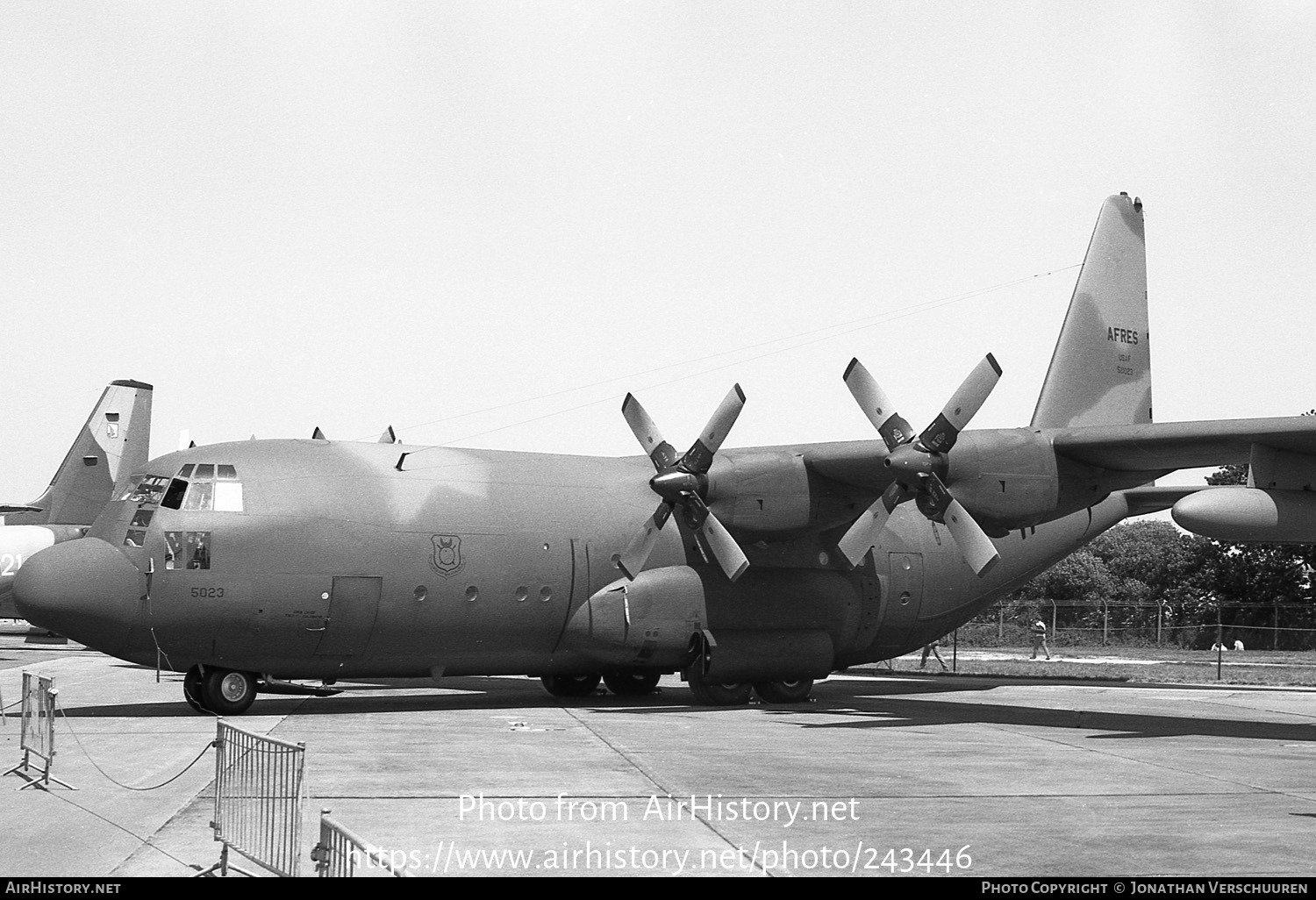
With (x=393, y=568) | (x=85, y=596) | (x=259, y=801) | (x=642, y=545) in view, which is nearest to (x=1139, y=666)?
(x=642, y=545)

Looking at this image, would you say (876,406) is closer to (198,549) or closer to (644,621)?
(644,621)

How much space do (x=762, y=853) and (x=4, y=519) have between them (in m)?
44.3

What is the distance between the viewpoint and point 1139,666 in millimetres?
46469

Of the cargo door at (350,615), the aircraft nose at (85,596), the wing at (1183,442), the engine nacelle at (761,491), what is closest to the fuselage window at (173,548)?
the aircraft nose at (85,596)

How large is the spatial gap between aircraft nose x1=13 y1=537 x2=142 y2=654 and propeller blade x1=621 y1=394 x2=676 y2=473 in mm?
8534

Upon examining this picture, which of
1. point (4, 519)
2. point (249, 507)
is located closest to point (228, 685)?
point (249, 507)

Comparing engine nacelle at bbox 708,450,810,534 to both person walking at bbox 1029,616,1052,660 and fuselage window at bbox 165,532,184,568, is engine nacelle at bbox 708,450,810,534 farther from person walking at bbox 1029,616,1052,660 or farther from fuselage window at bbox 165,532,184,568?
person walking at bbox 1029,616,1052,660

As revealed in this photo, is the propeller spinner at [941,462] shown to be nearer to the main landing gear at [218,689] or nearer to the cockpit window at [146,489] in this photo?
the main landing gear at [218,689]

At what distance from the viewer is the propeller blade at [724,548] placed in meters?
23.4

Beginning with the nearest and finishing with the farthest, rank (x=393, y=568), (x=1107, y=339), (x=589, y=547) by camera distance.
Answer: (x=393, y=568) → (x=589, y=547) → (x=1107, y=339)

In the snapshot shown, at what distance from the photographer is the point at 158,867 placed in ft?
32.3

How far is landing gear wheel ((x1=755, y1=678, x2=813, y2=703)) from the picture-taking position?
85.8ft

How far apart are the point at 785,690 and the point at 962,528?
5.58m

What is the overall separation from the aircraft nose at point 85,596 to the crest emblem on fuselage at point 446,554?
443 centimetres
